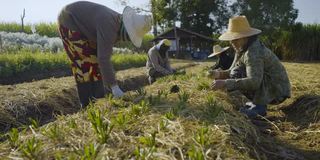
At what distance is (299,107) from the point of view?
5.04 m

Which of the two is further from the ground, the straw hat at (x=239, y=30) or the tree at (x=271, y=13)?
the tree at (x=271, y=13)

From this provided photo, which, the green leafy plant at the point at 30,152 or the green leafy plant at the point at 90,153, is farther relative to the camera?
the green leafy plant at the point at 30,152

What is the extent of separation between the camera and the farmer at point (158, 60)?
841 centimetres

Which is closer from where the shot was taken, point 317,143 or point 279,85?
point 317,143

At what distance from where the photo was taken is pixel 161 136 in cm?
283

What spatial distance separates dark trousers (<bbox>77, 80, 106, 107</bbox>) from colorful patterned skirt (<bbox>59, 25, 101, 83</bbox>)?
6 cm

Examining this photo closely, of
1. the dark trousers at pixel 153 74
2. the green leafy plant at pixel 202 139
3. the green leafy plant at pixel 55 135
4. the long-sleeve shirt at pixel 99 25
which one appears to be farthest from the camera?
the dark trousers at pixel 153 74

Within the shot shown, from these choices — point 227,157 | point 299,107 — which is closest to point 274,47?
point 299,107

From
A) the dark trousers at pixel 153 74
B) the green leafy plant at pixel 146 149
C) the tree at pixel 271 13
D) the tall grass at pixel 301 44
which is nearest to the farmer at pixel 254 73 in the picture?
the green leafy plant at pixel 146 149

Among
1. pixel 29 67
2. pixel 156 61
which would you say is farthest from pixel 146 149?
pixel 29 67

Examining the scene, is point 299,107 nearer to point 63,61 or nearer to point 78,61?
point 78,61

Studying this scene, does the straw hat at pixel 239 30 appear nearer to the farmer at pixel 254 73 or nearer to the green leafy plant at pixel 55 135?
the farmer at pixel 254 73

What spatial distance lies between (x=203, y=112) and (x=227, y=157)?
Answer: 1.29 metres

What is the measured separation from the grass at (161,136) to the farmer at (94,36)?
55 cm
